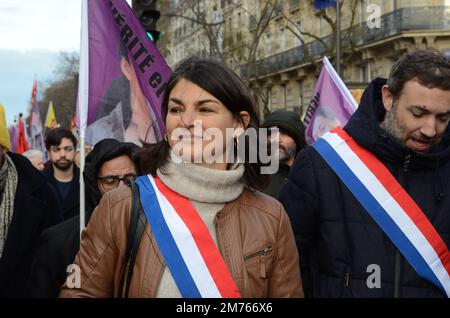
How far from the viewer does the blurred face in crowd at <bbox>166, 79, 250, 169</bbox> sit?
2494 mm

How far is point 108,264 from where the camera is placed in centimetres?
237

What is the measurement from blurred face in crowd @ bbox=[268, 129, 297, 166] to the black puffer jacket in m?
2.45

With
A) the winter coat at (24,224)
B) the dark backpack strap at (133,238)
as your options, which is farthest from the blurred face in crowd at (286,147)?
the dark backpack strap at (133,238)

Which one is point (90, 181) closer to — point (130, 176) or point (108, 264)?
point (130, 176)

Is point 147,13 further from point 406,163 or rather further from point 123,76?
point 406,163

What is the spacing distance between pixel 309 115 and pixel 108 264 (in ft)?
19.2

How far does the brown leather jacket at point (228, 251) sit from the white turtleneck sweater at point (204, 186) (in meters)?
0.03

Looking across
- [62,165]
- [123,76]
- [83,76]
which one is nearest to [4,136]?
[83,76]

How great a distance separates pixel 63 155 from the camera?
727cm

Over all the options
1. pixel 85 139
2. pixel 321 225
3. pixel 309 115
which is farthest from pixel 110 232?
pixel 309 115

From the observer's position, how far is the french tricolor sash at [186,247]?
2.42 metres

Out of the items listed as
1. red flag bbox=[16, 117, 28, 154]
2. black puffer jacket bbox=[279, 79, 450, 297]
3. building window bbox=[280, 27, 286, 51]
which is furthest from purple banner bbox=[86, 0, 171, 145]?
building window bbox=[280, 27, 286, 51]

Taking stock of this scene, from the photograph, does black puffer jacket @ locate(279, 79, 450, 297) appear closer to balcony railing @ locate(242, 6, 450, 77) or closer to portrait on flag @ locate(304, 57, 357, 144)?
portrait on flag @ locate(304, 57, 357, 144)
